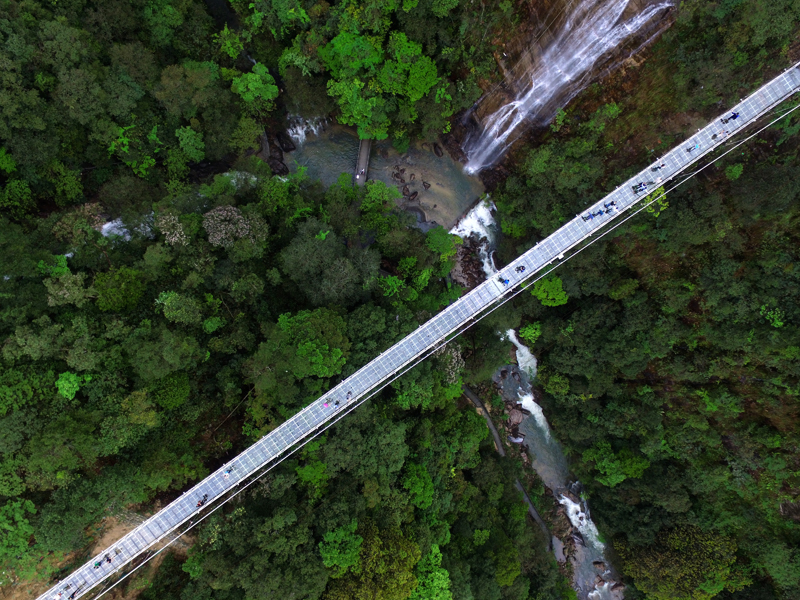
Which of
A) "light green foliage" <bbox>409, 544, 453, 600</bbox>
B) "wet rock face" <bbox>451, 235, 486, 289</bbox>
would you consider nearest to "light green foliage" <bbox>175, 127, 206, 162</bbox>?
"wet rock face" <bbox>451, 235, 486, 289</bbox>

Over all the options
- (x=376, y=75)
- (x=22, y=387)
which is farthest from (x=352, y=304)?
(x=22, y=387)

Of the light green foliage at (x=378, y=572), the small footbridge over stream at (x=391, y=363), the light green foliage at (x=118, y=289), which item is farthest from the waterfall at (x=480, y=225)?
the light green foliage at (x=118, y=289)

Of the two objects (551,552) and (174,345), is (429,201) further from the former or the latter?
(551,552)

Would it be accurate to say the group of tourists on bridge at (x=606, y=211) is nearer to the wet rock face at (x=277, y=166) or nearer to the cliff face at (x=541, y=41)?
the cliff face at (x=541, y=41)

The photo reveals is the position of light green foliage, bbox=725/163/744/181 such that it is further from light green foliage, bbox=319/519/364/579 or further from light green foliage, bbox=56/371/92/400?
light green foliage, bbox=56/371/92/400

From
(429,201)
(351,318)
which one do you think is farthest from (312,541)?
(429,201)

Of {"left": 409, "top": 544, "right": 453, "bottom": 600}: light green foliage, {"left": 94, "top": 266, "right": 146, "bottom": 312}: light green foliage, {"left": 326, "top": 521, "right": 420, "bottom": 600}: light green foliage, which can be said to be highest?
{"left": 94, "top": 266, "right": 146, "bottom": 312}: light green foliage
